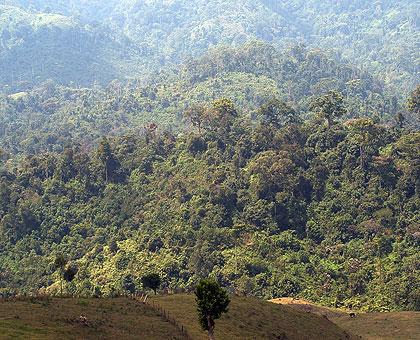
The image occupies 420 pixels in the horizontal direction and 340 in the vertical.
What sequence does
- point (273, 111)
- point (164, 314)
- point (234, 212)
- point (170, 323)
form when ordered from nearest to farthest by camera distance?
A: point (170, 323), point (164, 314), point (234, 212), point (273, 111)

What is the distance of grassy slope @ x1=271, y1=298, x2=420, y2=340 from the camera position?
59.9 meters

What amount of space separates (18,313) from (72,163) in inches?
2765

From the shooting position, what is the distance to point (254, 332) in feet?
168

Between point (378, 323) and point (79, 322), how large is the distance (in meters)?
35.7

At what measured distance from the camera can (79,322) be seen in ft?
139

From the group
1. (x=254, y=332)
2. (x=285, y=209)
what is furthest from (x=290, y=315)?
(x=285, y=209)

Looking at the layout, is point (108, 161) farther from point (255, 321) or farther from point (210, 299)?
point (210, 299)

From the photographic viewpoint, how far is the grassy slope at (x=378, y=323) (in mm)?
59938

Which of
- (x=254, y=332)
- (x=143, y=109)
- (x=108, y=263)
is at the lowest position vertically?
(x=254, y=332)

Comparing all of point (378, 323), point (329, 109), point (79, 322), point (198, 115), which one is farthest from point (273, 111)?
point (79, 322)

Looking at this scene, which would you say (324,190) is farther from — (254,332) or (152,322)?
(152,322)

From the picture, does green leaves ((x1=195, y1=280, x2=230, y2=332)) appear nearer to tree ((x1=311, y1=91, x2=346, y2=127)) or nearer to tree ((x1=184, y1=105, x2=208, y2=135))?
tree ((x1=311, y1=91, x2=346, y2=127))

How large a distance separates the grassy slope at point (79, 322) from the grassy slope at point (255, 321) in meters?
3.07

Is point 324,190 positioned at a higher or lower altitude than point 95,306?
higher
